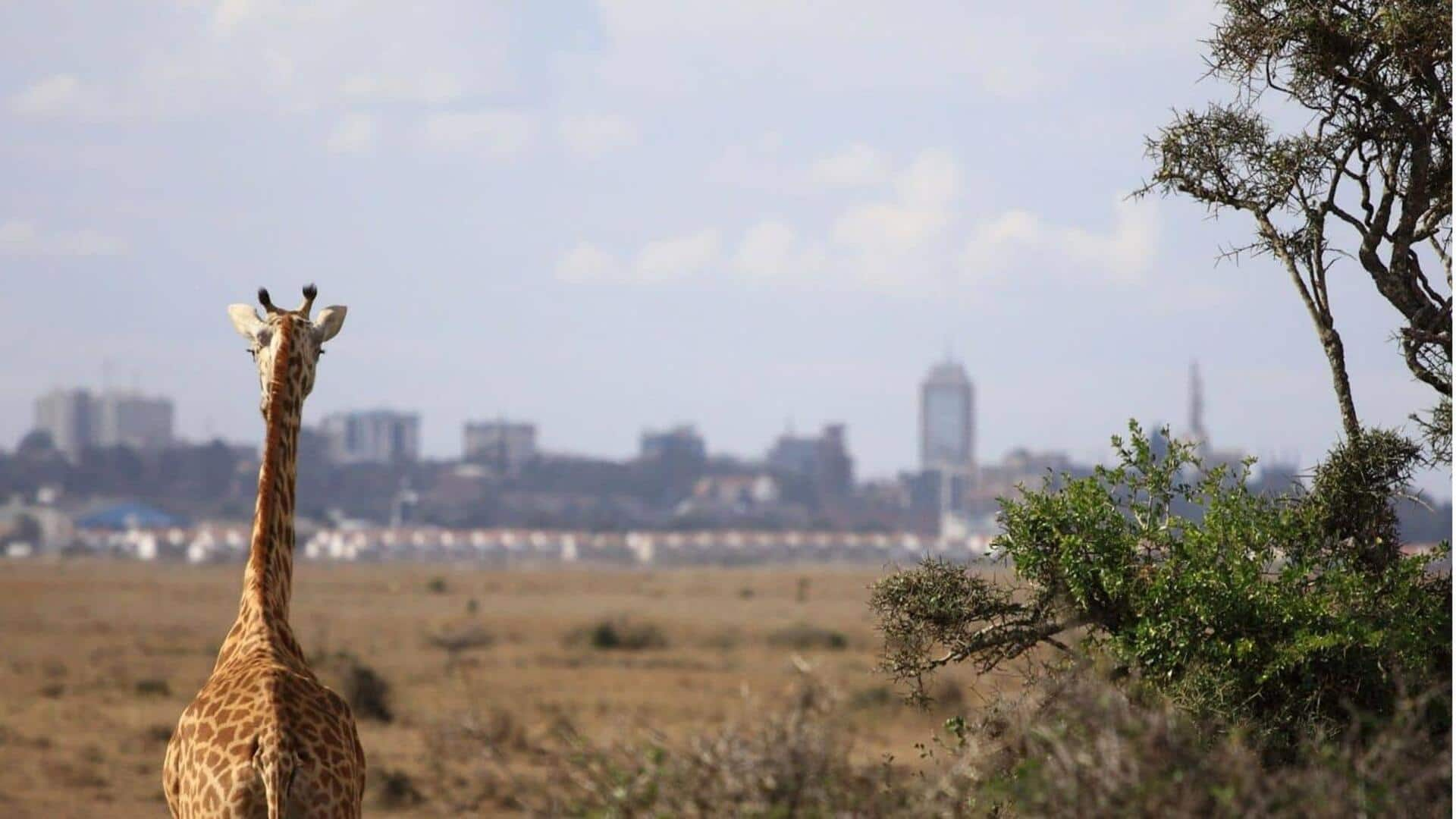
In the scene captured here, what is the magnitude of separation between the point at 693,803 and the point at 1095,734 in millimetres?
1233

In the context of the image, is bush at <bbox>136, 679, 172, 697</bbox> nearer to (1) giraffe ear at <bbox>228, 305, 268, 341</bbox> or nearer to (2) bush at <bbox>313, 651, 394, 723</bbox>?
(2) bush at <bbox>313, 651, 394, 723</bbox>

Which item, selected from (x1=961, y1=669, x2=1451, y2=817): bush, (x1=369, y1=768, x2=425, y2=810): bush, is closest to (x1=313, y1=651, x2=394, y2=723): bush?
(x1=369, y1=768, x2=425, y2=810): bush

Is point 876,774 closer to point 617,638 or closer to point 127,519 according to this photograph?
point 617,638

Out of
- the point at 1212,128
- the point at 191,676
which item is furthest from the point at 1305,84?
the point at 191,676

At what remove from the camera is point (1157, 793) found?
5.34 m

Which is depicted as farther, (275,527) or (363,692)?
(363,692)

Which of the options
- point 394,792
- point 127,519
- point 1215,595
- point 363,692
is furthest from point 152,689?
point 127,519

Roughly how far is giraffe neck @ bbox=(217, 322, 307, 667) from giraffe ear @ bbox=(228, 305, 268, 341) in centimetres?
17

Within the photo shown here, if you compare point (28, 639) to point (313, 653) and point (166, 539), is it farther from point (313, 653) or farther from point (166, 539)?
point (166, 539)

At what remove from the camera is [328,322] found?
8.28 m

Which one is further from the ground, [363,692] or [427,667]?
[363,692]

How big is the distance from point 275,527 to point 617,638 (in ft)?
152

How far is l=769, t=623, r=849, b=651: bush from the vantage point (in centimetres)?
5428

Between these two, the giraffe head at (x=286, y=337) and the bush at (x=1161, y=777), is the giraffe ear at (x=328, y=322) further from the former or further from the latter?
the bush at (x=1161, y=777)
